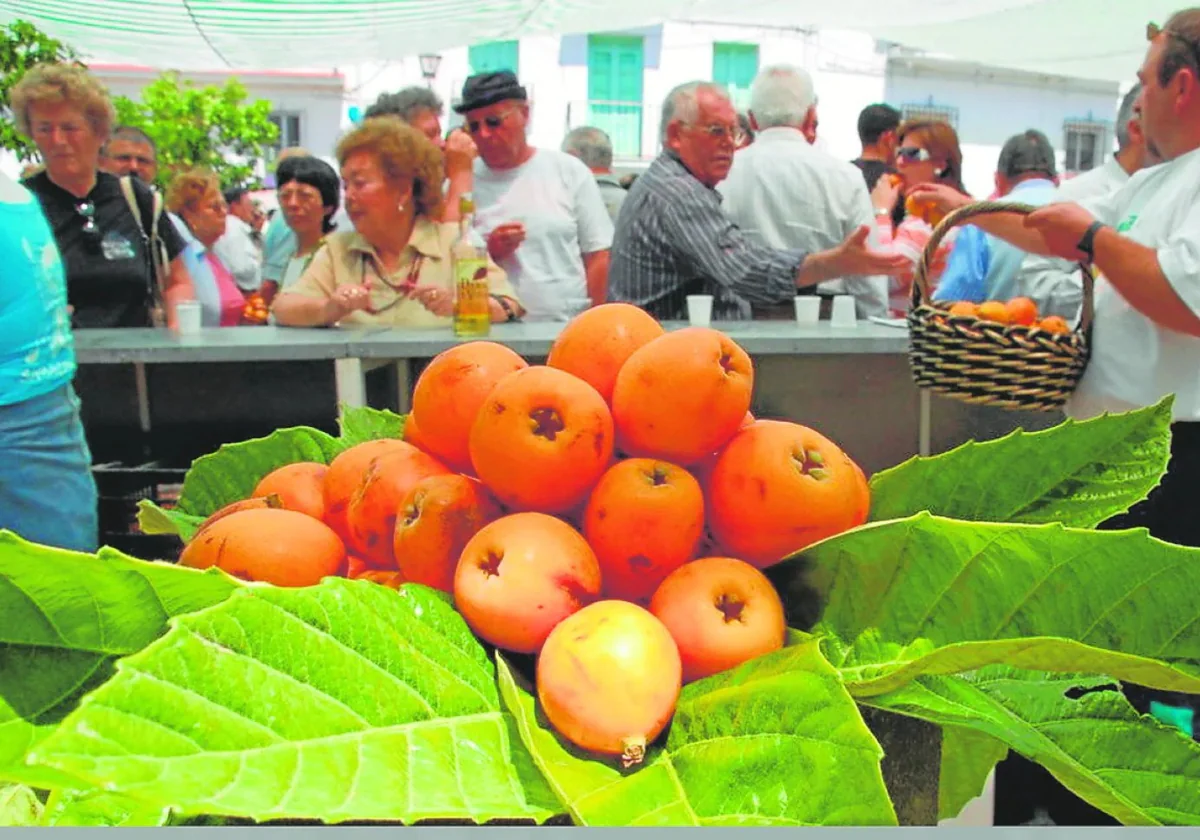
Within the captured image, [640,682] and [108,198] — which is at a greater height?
[108,198]

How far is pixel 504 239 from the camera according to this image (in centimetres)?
419

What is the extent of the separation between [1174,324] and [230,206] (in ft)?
25.4

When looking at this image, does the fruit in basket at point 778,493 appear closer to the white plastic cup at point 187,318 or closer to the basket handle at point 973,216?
the basket handle at point 973,216

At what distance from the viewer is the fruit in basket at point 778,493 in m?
A: 0.77

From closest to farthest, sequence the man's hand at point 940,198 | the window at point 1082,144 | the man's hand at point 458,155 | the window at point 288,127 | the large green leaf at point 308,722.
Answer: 1. the large green leaf at point 308,722
2. the man's hand at point 940,198
3. the man's hand at point 458,155
4. the window at point 288,127
5. the window at point 1082,144

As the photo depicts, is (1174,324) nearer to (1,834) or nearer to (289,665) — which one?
(289,665)

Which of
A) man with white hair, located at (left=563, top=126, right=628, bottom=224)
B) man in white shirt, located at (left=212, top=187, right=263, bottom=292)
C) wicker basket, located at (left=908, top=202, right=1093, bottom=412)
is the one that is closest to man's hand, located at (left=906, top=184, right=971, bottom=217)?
wicker basket, located at (left=908, top=202, right=1093, bottom=412)

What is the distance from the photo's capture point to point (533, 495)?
79 cm

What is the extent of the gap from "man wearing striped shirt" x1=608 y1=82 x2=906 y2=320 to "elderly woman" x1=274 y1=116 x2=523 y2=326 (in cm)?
58

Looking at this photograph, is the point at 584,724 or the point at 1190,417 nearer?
the point at 584,724

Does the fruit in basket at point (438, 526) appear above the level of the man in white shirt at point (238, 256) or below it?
above

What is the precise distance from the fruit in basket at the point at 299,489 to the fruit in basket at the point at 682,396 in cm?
33

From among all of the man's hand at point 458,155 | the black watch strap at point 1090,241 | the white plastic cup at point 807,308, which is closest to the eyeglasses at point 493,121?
the man's hand at point 458,155

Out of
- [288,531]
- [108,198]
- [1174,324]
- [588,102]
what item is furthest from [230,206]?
[588,102]
